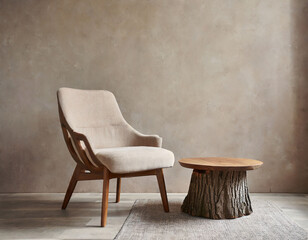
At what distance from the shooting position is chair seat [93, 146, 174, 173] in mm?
2230

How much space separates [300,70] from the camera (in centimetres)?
330

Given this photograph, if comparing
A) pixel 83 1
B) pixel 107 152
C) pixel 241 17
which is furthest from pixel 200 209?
pixel 83 1

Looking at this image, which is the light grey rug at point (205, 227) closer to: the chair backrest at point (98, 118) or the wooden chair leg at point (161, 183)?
the wooden chair leg at point (161, 183)

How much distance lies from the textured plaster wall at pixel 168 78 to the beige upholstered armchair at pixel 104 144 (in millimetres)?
419

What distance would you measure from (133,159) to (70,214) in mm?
749

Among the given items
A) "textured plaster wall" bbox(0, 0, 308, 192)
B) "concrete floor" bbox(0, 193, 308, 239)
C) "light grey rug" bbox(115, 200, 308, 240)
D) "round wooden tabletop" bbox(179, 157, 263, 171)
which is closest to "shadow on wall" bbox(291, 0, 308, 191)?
"textured plaster wall" bbox(0, 0, 308, 192)

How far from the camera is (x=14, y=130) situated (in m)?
3.38

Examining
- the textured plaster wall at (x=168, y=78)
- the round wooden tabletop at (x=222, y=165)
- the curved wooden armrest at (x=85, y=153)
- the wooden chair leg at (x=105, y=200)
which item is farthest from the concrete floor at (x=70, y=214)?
the round wooden tabletop at (x=222, y=165)

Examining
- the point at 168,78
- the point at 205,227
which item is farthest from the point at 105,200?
the point at 168,78

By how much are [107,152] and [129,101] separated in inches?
44.9

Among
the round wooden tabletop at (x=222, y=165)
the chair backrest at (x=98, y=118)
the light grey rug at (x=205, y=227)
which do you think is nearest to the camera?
the light grey rug at (x=205, y=227)

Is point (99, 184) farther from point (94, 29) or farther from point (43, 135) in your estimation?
point (94, 29)

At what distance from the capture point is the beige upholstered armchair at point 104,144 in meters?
2.29

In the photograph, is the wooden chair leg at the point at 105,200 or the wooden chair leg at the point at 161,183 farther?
the wooden chair leg at the point at 161,183
